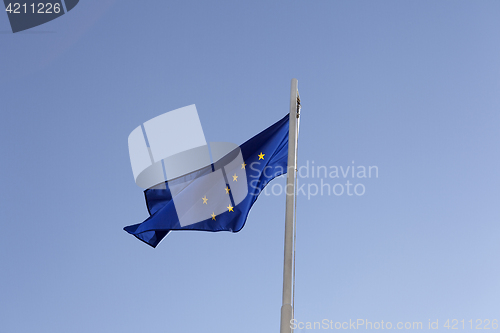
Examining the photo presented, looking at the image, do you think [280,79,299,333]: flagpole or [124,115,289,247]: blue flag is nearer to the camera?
[280,79,299,333]: flagpole

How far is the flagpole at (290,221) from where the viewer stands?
9.57 meters

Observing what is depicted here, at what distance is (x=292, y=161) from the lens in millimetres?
11359

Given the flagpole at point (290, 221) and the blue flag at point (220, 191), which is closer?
the flagpole at point (290, 221)

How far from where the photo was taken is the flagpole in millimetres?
9570

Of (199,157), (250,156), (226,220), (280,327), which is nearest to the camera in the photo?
(280,327)

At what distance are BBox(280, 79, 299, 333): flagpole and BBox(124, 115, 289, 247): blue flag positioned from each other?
1.15 meters

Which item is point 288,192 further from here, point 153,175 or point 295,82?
point 153,175

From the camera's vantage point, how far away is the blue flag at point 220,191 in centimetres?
1223

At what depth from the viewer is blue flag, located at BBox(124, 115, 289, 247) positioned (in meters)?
12.2

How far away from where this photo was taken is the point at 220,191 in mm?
12992

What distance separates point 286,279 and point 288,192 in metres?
1.95

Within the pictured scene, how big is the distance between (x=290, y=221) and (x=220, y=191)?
9.56ft

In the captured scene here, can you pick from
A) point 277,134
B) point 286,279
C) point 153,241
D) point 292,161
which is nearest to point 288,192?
point 292,161

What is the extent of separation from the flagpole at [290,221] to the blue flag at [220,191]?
115cm
